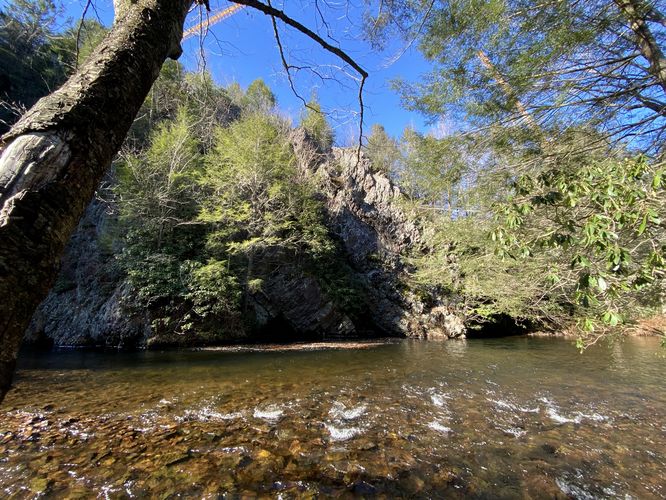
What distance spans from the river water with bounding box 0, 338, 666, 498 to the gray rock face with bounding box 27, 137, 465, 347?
670cm

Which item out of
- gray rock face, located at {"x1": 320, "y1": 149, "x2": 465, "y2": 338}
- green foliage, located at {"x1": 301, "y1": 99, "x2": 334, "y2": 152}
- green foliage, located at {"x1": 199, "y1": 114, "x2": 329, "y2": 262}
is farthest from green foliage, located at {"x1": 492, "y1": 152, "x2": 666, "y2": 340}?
green foliage, located at {"x1": 301, "y1": 99, "x2": 334, "y2": 152}

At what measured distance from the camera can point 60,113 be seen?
90 cm

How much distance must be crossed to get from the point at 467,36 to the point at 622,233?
10.4ft

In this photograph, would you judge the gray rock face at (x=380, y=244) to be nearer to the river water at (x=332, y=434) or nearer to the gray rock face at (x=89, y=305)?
the river water at (x=332, y=434)

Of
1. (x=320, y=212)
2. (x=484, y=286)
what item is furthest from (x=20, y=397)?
(x=320, y=212)

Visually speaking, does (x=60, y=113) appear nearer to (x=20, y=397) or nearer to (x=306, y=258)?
(x=20, y=397)

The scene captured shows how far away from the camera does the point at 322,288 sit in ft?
56.4

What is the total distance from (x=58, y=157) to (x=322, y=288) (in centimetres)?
1650

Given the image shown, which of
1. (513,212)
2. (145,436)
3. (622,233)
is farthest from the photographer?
(622,233)

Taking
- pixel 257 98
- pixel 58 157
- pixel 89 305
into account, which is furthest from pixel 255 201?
pixel 257 98

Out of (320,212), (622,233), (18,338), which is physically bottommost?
(18,338)

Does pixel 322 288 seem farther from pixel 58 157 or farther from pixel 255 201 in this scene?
pixel 58 157

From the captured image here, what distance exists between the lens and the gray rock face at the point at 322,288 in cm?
1262

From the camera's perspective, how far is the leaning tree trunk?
71 centimetres
